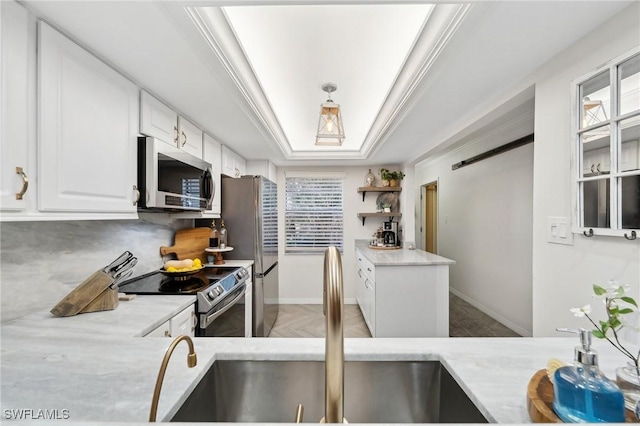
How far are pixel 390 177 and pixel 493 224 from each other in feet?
4.91

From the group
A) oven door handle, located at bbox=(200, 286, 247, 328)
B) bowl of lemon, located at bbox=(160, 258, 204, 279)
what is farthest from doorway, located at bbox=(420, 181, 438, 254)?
bowl of lemon, located at bbox=(160, 258, 204, 279)

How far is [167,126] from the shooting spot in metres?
1.87

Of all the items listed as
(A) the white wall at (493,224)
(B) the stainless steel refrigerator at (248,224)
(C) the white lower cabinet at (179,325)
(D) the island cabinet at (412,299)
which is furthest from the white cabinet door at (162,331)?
(A) the white wall at (493,224)

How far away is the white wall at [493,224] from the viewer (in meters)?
3.00

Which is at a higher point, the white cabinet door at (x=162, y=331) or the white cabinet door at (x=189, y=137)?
the white cabinet door at (x=189, y=137)

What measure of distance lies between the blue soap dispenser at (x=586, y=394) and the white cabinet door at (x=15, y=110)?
1648 millimetres

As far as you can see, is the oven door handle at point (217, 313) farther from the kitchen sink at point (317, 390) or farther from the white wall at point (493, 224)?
the white wall at point (493, 224)

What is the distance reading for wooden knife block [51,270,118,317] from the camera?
1.27 metres

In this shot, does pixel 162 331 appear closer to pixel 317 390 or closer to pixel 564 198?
pixel 317 390

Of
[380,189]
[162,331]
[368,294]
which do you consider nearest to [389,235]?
[380,189]

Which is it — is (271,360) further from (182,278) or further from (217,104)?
(217,104)

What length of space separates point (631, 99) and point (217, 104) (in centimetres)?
212

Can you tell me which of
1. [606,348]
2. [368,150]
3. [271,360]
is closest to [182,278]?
[271,360]

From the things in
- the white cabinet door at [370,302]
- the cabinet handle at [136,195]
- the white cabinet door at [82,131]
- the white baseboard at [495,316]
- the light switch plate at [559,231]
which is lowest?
the white baseboard at [495,316]
